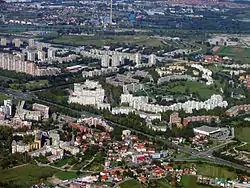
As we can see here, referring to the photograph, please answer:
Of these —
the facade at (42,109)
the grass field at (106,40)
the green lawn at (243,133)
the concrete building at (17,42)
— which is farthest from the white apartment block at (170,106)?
the grass field at (106,40)

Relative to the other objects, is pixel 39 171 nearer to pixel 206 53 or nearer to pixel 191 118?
pixel 191 118

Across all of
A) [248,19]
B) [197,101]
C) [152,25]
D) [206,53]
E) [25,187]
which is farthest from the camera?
[248,19]

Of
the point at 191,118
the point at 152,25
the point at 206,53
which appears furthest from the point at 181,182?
the point at 152,25

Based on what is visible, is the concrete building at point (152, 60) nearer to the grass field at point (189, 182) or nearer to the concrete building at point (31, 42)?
the concrete building at point (31, 42)

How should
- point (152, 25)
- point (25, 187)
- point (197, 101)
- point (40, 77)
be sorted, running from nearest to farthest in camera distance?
point (25, 187) < point (197, 101) < point (40, 77) < point (152, 25)

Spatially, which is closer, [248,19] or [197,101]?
[197,101]

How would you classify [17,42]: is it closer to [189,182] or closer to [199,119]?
[199,119]

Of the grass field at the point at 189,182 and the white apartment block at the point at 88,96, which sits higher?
the white apartment block at the point at 88,96
